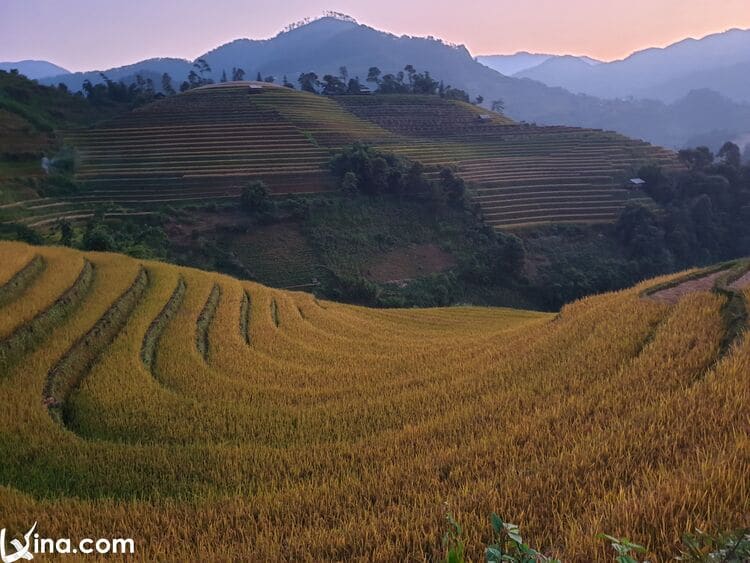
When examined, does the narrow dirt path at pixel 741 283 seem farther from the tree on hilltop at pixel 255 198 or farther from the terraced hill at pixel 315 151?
the tree on hilltop at pixel 255 198

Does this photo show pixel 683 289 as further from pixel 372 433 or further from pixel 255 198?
pixel 255 198

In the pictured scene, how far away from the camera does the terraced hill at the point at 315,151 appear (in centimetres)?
3688

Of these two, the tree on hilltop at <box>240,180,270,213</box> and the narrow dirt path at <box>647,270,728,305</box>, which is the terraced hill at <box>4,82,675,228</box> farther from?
the narrow dirt path at <box>647,270,728,305</box>

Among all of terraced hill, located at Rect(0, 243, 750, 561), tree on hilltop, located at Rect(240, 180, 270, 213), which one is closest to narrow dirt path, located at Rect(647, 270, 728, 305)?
terraced hill, located at Rect(0, 243, 750, 561)

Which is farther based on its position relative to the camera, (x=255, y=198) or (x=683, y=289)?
(x=255, y=198)

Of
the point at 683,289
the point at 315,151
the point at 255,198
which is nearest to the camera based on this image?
the point at 683,289

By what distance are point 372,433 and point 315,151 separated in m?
42.4

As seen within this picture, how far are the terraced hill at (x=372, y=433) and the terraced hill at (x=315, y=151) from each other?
2705 centimetres

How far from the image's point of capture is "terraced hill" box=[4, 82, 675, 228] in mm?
36875

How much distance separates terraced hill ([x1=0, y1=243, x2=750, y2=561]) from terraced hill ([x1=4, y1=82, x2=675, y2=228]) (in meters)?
27.0

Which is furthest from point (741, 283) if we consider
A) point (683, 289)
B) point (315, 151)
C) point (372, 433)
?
point (315, 151)

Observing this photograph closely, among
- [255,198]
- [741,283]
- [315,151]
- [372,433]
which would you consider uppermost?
[315,151]

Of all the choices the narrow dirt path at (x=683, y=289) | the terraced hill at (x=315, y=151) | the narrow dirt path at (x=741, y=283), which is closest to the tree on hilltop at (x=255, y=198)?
the terraced hill at (x=315, y=151)

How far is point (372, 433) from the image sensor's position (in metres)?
5.17
